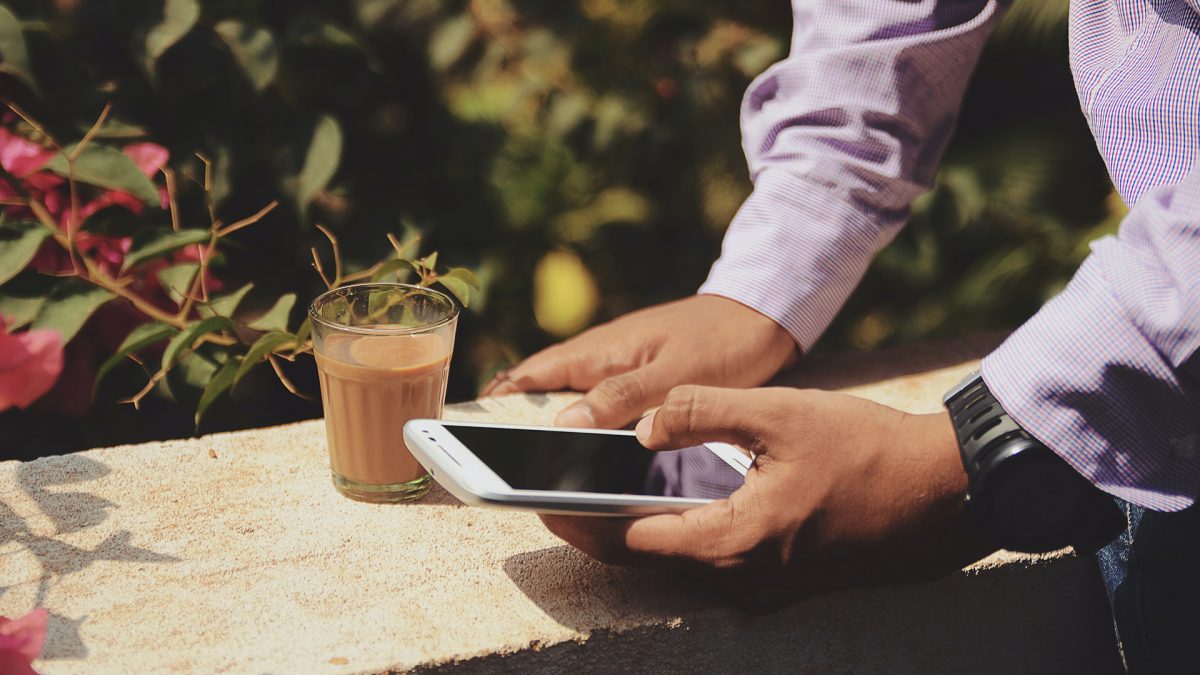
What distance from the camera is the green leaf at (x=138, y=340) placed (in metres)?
1.37

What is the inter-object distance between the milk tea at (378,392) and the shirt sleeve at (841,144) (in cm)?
53

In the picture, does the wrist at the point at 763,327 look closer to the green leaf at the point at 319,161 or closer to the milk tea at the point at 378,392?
the milk tea at the point at 378,392

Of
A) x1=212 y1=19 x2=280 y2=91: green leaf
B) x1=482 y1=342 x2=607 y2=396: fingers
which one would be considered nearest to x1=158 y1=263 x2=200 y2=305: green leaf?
x1=212 y1=19 x2=280 y2=91: green leaf

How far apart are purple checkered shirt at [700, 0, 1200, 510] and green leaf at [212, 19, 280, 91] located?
699 millimetres

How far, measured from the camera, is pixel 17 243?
4.62 feet

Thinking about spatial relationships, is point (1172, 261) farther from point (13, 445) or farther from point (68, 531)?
point (13, 445)

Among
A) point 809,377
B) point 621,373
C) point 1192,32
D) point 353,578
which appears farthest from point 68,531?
point 1192,32

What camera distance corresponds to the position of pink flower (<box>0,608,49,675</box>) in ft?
2.45

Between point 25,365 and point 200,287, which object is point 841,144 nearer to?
point 200,287

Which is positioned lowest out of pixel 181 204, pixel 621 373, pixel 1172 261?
pixel 621 373

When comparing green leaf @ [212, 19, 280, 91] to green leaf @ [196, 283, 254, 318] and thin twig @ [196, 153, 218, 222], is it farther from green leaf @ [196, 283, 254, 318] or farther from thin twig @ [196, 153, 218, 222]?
green leaf @ [196, 283, 254, 318]

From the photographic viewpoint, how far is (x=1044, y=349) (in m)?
1.09

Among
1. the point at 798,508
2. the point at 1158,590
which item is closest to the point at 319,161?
the point at 798,508

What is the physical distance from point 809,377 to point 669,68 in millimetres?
1012
